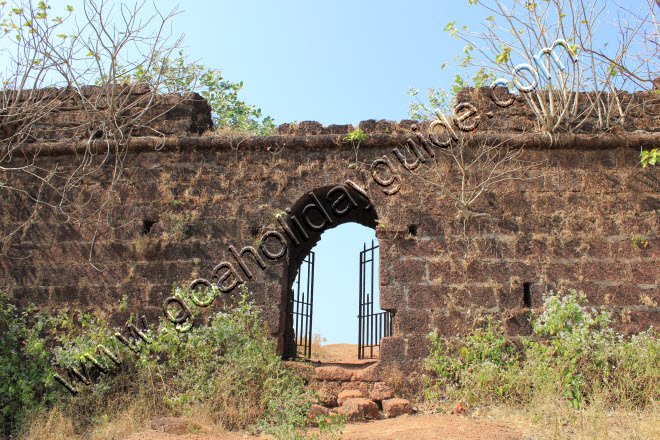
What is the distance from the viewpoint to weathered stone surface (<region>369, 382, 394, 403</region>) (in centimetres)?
612

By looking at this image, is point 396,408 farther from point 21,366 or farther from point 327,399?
point 21,366

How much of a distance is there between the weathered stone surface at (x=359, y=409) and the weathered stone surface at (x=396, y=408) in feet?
0.33

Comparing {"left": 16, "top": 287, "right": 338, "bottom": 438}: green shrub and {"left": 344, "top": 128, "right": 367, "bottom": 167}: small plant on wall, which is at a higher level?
{"left": 344, "top": 128, "right": 367, "bottom": 167}: small plant on wall

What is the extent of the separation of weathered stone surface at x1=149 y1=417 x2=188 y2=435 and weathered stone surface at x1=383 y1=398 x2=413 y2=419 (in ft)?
6.60

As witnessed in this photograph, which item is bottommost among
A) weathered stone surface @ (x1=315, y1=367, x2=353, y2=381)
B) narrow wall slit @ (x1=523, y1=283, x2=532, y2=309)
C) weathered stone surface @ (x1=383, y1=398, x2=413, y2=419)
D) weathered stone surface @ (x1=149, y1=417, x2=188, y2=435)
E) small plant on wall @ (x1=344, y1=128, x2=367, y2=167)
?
weathered stone surface @ (x1=149, y1=417, x2=188, y2=435)

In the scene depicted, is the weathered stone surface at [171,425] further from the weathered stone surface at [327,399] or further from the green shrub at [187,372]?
the weathered stone surface at [327,399]

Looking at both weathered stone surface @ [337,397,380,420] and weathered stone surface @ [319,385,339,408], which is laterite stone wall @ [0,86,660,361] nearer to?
weathered stone surface @ [337,397,380,420]

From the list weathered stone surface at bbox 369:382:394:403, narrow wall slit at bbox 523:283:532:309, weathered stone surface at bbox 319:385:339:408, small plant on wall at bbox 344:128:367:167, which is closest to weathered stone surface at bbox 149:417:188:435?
weathered stone surface at bbox 319:385:339:408

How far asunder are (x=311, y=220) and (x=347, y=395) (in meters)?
2.81

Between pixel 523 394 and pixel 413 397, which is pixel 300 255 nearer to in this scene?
pixel 413 397

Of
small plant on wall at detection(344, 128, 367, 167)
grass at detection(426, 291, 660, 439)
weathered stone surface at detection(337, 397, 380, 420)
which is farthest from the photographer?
small plant on wall at detection(344, 128, 367, 167)

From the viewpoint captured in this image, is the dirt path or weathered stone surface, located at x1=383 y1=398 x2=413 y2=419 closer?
the dirt path

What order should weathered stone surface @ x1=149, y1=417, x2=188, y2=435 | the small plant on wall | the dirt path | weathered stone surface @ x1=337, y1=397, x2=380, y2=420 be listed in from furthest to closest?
the small plant on wall
weathered stone surface @ x1=337, y1=397, x2=380, y2=420
weathered stone surface @ x1=149, y1=417, x2=188, y2=435
the dirt path

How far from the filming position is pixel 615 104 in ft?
23.9
